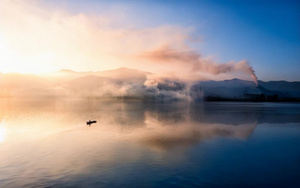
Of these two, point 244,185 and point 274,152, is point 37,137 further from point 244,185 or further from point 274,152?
point 274,152

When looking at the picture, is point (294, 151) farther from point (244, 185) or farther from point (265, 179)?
point (244, 185)

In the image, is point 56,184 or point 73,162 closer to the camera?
point 56,184

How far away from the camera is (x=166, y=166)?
76.3ft

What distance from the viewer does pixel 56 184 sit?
18516mm

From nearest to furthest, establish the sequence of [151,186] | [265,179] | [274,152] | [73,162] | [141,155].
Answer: [151,186], [265,179], [73,162], [141,155], [274,152]

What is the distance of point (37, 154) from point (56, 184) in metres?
13.2

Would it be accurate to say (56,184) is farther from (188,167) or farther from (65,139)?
(65,139)

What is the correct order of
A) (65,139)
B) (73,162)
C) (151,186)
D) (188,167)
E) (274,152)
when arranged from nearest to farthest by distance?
(151,186) → (188,167) → (73,162) → (274,152) → (65,139)

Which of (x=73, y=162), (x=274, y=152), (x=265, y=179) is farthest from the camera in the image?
(x=274, y=152)

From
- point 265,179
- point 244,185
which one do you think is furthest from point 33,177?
point 265,179

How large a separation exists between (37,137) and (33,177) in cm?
2381

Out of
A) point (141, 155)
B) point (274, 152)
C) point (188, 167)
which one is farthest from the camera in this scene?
point (274, 152)

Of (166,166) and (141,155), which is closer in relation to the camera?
(166,166)

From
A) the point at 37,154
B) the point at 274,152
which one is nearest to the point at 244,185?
the point at 274,152
